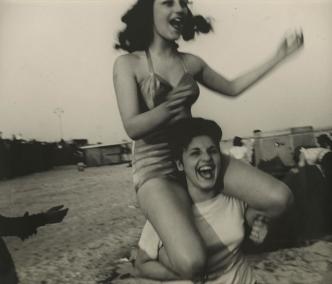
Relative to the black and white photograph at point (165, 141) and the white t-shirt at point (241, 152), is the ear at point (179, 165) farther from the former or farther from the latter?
the white t-shirt at point (241, 152)

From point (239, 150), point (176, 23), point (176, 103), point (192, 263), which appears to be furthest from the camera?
point (239, 150)

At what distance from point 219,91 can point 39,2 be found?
0.57 m

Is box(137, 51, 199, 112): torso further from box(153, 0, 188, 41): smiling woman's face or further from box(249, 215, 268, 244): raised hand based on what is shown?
box(249, 215, 268, 244): raised hand

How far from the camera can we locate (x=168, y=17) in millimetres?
1042

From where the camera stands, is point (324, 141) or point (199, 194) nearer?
point (199, 194)

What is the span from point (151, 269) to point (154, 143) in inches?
12.0

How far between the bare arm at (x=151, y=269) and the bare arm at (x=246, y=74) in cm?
49

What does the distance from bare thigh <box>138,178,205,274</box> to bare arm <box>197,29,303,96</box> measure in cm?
32

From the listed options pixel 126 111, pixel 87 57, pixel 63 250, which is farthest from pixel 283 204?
pixel 87 57

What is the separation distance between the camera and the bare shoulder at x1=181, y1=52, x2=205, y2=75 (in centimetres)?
107

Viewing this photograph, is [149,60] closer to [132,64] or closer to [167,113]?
[132,64]

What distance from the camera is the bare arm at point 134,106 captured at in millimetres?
947

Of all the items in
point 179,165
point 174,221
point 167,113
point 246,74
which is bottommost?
point 174,221

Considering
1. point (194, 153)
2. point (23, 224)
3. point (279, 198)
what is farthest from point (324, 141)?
point (23, 224)
